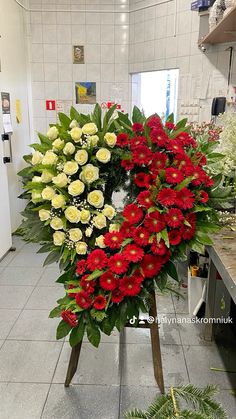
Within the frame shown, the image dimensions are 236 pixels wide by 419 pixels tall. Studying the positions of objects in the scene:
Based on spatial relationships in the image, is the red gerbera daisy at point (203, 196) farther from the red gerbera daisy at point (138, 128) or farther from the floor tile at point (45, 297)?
the floor tile at point (45, 297)

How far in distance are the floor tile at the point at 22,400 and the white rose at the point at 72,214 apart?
1051mm

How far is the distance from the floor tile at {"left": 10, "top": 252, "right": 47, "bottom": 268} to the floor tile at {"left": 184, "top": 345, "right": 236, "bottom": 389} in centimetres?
177

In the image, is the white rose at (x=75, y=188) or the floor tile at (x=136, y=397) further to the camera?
the floor tile at (x=136, y=397)

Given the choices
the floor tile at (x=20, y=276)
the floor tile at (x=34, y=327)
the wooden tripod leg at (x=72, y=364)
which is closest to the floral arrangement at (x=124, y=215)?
the wooden tripod leg at (x=72, y=364)

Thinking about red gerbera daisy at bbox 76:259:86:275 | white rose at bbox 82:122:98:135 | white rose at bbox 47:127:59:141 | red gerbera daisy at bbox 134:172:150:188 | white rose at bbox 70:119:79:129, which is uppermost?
white rose at bbox 70:119:79:129

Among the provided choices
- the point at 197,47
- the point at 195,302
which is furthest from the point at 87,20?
the point at 195,302

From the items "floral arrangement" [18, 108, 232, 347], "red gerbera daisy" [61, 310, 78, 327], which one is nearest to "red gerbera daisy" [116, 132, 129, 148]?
"floral arrangement" [18, 108, 232, 347]

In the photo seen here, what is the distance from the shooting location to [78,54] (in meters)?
4.38

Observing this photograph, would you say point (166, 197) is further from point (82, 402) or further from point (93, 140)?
point (82, 402)

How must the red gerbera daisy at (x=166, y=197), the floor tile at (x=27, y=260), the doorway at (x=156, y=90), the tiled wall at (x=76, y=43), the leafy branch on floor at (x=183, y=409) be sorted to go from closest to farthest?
1. the leafy branch on floor at (x=183, y=409)
2. the red gerbera daisy at (x=166, y=197)
3. the floor tile at (x=27, y=260)
4. the doorway at (x=156, y=90)
5. the tiled wall at (x=76, y=43)

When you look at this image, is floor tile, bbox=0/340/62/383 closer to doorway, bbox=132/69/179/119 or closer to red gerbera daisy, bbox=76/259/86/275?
red gerbera daisy, bbox=76/259/86/275

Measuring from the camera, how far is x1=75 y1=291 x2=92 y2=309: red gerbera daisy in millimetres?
1375

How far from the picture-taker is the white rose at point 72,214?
132 cm

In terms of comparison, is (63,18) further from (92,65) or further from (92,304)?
(92,304)
